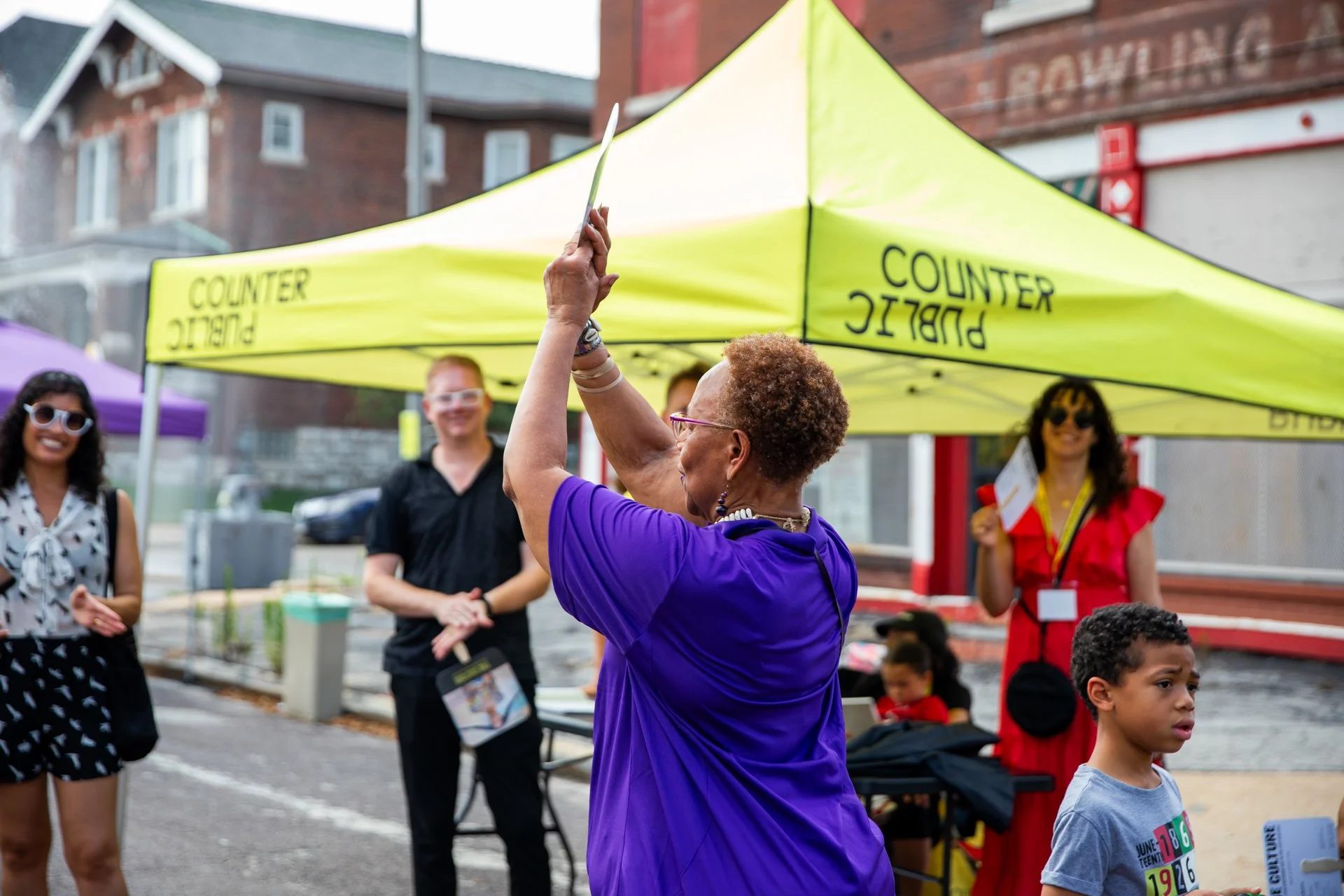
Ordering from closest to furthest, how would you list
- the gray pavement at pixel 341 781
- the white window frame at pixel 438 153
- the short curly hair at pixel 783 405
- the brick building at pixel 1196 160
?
1. the short curly hair at pixel 783 405
2. the gray pavement at pixel 341 781
3. the brick building at pixel 1196 160
4. the white window frame at pixel 438 153

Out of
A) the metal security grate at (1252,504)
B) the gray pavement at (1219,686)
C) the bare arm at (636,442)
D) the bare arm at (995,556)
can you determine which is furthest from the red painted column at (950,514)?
the bare arm at (636,442)

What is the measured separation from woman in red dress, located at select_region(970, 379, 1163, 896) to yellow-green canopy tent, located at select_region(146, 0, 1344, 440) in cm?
37

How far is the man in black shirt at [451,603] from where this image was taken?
4473 millimetres

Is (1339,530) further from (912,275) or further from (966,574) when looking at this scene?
(912,275)

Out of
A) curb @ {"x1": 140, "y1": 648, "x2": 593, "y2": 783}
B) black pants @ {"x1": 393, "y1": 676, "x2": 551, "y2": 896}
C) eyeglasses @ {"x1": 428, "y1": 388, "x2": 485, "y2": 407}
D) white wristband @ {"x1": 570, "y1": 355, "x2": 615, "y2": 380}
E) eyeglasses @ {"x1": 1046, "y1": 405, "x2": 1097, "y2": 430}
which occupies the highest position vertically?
eyeglasses @ {"x1": 428, "y1": 388, "x2": 485, "y2": 407}

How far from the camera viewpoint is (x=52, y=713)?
396 cm

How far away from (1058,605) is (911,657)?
73 centimetres

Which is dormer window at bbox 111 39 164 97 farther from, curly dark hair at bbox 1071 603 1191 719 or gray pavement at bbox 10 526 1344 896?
curly dark hair at bbox 1071 603 1191 719

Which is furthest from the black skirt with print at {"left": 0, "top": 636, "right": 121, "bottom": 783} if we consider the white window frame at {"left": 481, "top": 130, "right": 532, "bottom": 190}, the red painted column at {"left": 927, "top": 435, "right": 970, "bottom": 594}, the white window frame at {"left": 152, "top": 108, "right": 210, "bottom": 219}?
the white window frame at {"left": 481, "top": 130, "right": 532, "bottom": 190}

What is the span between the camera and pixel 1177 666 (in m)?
2.85

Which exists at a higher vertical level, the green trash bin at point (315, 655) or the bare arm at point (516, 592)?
the bare arm at point (516, 592)

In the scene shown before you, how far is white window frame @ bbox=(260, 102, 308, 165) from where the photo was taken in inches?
1238

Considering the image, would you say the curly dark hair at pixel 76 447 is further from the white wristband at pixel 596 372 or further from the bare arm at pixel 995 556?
Result: the bare arm at pixel 995 556

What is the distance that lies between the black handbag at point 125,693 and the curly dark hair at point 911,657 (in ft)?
8.23
